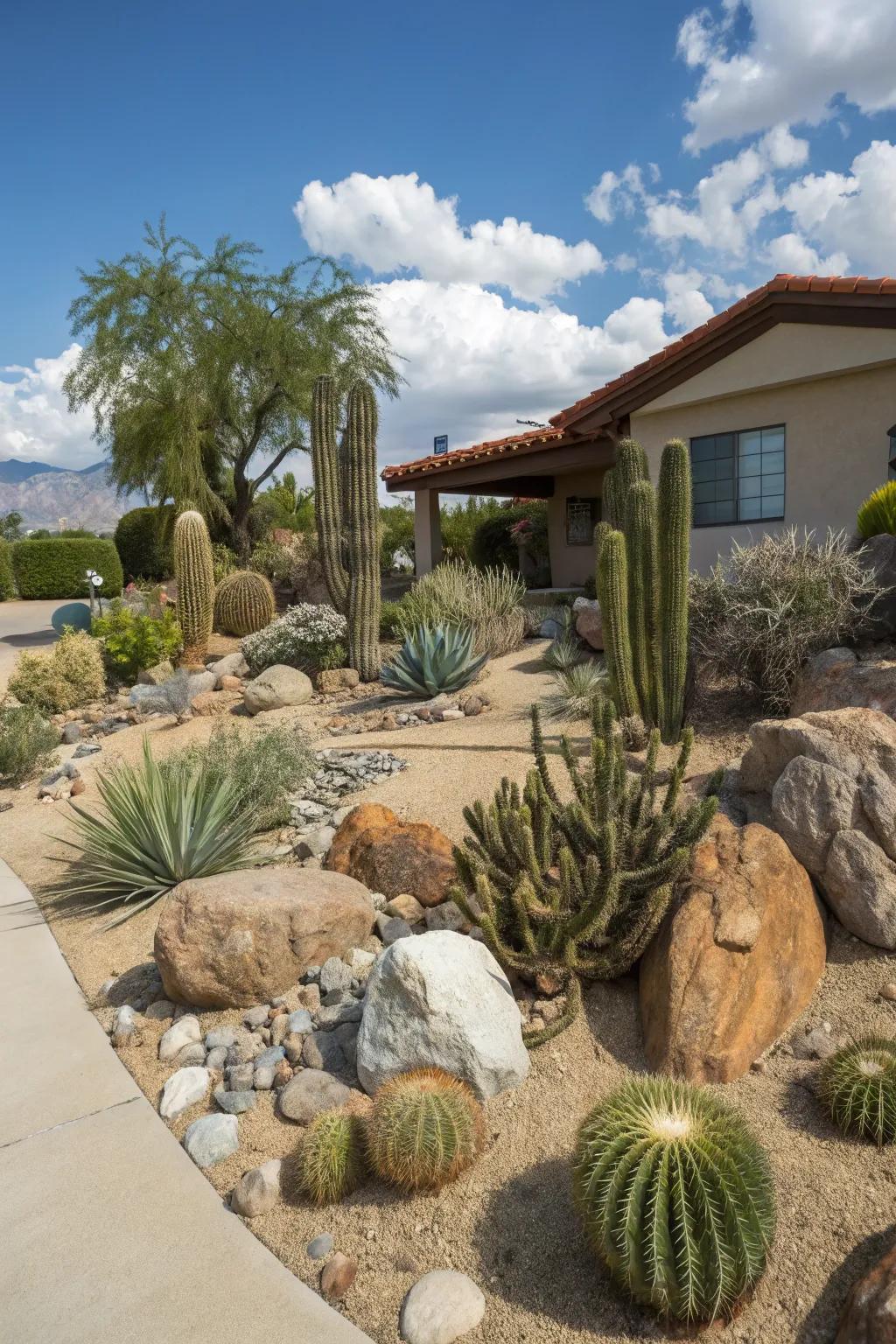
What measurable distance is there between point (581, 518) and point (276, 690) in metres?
10.1

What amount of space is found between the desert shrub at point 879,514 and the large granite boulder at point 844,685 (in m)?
3.04

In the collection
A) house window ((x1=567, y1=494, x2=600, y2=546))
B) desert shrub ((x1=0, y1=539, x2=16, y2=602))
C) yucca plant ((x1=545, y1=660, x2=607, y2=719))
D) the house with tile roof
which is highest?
the house with tile roof

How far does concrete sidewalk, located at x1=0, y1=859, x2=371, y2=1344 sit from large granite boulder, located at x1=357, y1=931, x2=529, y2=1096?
0.83 meters

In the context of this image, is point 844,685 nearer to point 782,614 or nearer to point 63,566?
point 782,614

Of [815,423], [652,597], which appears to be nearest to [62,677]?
[652,597]

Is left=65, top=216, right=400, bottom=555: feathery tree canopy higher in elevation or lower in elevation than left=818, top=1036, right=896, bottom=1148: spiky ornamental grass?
higher

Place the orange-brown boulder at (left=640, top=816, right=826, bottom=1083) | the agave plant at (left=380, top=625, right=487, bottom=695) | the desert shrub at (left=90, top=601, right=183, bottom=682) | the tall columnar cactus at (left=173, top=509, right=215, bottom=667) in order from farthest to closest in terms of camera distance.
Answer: the tall columnar cactus at (left=173, top=509, right=215, bottom=667) → the desert shrub at (left=90, top=601, right=183, bottom=682) → the agave plant at (left=380, top=625, right=487, bottom=695) → the orange-brown boulder at (left=640, top=816, right=826, bottom=1083)

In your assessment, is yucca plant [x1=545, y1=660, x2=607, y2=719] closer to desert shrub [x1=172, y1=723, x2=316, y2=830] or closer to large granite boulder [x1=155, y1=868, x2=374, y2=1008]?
desert shrub [x1=172, y1=723, x2=316, y2=830]

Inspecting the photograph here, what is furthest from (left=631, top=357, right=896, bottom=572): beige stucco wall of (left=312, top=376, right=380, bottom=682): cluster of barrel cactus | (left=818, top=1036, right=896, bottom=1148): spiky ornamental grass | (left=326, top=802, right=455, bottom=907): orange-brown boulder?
(left=818, top=1036, right=896, bottom=1148): spiky ornamental grass

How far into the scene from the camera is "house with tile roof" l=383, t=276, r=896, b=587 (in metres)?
11.2

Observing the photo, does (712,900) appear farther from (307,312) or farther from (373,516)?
(307,312)

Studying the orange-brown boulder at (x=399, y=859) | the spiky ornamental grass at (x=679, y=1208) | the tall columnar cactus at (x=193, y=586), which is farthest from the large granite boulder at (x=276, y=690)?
the spiky ornamental grass at (x=679, y=1208)

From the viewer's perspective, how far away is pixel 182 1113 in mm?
3879

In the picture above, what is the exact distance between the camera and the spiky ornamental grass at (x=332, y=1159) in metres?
3.25
